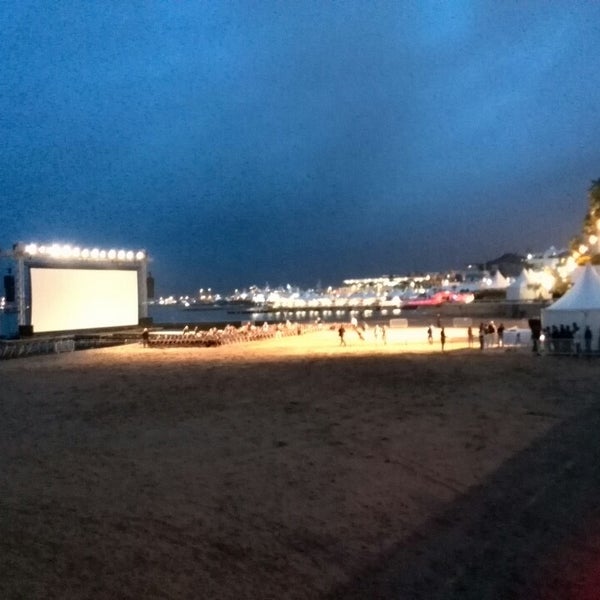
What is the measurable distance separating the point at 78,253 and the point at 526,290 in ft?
123

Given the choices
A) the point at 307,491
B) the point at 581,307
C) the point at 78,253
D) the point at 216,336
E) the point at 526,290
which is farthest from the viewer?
the point at 526,290

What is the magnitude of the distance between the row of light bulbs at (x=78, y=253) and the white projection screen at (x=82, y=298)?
770 millimetres

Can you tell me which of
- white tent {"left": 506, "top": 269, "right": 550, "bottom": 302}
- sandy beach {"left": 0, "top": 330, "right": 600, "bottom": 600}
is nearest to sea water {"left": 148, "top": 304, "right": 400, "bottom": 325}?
white tent {"left": 506, "top": 269, "right": 550, "bottom": 302}

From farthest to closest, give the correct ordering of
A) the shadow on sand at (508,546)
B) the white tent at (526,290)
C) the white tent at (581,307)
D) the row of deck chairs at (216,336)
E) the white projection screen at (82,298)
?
the white tent at (526,290)
the white projection screen at (82,298)
the row of deck chairs at (216,336)
the white tent at (581,307)
the shadow on sand at (508,546)

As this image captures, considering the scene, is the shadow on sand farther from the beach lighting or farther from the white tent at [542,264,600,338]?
the beach lighting

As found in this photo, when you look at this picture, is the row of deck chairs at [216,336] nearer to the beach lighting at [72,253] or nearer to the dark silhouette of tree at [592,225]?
the beach lighting at [72,253]

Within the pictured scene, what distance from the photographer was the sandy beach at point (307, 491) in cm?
586

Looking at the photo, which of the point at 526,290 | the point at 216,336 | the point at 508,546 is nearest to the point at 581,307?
the point at 216,336

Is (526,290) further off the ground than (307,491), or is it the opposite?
(526,290)

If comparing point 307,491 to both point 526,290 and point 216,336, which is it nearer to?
point 216,336

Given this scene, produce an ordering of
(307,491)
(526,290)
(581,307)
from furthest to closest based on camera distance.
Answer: (526,290) → (581,307) → (307,491)

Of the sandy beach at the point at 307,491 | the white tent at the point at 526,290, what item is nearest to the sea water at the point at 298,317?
the white tent at the point at 526,290

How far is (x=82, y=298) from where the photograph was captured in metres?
40.1

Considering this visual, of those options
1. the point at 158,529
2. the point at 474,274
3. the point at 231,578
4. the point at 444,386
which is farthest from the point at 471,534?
the point at 474,274
